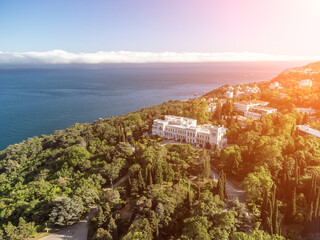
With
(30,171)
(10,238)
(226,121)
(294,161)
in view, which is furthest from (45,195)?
(226,121)

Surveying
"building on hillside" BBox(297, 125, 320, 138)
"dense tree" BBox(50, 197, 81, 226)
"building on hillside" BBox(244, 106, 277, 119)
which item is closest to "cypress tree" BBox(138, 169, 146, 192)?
"dense tree" BBox(50, 197, 81, 226)

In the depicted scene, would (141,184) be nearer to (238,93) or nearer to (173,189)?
(173,189)

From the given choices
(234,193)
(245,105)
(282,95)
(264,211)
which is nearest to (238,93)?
(282,95)

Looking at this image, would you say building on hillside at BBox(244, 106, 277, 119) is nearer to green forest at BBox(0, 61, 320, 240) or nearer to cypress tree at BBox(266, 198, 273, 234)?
green forest at BBox(0, 61, 320, 240)

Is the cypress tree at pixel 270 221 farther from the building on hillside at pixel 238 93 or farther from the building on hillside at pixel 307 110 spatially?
the building on hillside at pixel 238 93

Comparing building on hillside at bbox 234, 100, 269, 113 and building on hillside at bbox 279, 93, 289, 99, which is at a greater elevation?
building on hillside at bbox 279, 93, 289, 99

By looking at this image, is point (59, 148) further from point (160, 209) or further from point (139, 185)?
point (160, 209)
